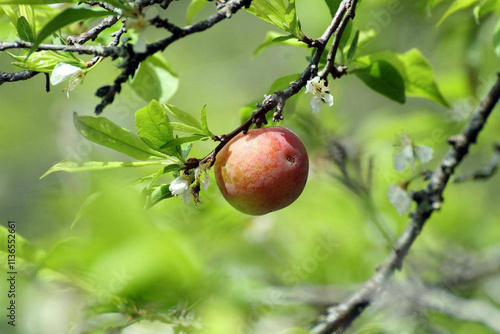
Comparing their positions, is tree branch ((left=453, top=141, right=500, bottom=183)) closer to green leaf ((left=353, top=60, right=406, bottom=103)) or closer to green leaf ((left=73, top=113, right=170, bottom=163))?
green leaf ((left=353, top=60, right=406, bottom=103))

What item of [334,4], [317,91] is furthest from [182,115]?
[334,4]

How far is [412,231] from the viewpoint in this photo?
4.71 ft

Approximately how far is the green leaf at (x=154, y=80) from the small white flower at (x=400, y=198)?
0.69 meters

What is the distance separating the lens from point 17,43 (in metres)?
0.98

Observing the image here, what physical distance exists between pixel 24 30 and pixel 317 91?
23.1 inches

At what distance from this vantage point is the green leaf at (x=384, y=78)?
4.14ft

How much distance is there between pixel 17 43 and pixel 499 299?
2.02 metres

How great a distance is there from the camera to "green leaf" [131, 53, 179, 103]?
1.40 metres

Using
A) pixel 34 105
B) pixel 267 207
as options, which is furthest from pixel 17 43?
pixel 34 105

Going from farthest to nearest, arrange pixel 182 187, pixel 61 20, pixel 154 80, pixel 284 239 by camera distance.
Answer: pixel 284 239, pixel 154 80, pixel 182 187, pixel 61 20

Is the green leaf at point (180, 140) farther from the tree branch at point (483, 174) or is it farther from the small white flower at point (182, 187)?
the tree branch at point (483, 174)

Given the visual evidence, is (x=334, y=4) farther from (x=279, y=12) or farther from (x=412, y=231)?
(x=412, y=231)

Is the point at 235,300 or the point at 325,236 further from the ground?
the point at 325,236

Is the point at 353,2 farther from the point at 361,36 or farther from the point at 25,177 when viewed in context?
the point at 25,177
